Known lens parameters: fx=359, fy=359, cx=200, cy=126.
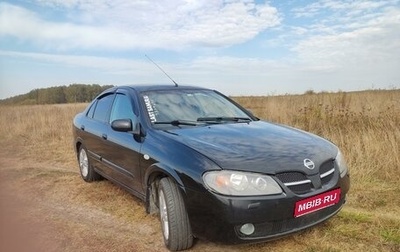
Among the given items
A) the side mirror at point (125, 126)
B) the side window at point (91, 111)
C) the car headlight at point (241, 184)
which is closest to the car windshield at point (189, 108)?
the side mirror at point (125, 126)

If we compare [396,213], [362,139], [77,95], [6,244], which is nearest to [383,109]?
[362,139]

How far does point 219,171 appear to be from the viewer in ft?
8.95

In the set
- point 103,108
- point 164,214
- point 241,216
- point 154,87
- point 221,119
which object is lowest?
point 164,214

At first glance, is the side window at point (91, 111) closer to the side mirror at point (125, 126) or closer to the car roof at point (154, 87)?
the car roof at point (154, 87)

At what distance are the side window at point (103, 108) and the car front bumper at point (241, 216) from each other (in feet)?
8.24

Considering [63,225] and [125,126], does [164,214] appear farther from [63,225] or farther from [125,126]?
[63,225]

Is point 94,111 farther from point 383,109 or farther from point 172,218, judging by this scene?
point 383,109

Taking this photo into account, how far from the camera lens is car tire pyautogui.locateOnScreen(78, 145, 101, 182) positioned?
560 centimetres

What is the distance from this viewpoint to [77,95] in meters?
16.6

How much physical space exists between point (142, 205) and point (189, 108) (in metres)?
1.37

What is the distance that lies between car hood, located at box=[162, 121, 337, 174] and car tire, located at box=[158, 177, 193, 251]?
426 mm

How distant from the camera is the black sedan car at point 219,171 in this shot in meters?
2.69

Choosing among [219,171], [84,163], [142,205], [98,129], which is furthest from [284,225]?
[84,163]

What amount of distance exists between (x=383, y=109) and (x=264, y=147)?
257 inches
